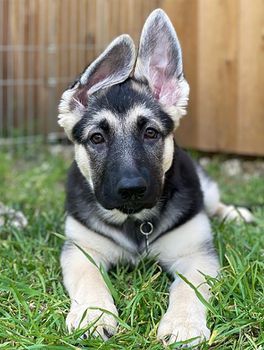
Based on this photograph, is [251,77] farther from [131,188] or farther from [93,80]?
[131,188]

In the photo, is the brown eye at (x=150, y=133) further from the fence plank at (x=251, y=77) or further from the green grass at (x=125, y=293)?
the fence plank at (x=251, y=77)

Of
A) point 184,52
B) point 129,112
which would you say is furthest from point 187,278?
point 184,52

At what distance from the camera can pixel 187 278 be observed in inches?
117

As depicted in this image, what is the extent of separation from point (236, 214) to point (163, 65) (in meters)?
1.44

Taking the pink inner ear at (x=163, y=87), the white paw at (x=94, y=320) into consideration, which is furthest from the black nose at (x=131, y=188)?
the pink inner ear at (x=163, y=87)

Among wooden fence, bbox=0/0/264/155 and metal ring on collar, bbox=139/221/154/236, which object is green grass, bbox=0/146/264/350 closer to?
metal ring on collar, bbox=139/221/154/236

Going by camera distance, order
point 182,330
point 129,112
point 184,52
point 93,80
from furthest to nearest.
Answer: point 184,52
point 93,80
point 129,112
point 182,330

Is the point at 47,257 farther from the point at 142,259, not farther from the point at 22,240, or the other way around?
the point at 142,259

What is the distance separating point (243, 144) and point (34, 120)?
8.62 ft

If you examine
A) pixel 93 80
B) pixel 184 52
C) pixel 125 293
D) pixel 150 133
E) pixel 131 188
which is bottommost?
pixel 125 293

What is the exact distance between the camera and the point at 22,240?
3674 millimetres

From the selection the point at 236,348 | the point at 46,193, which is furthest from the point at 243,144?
the point at 236,348

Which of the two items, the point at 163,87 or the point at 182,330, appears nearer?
the point at 182,330

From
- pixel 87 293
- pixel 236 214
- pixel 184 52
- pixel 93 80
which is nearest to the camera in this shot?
pixel 87 293
